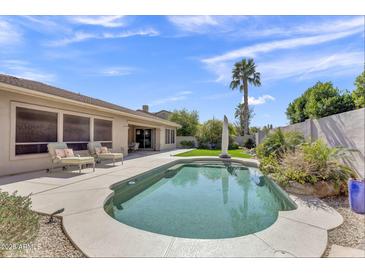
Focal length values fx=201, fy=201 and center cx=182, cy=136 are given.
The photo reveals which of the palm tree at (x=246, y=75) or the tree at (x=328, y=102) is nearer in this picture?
the tree at (x=328, y=102)

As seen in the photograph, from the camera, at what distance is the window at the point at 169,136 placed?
2467 centimetres

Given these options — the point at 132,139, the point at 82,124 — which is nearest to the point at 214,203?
the point at 82,124

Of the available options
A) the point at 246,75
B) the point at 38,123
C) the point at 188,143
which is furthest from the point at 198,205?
the point at 246,75

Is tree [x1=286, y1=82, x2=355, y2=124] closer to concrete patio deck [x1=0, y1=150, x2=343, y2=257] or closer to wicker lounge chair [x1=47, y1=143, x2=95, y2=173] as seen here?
concrete patio deck [x1=0, y1=150, x2=343, y2=257]

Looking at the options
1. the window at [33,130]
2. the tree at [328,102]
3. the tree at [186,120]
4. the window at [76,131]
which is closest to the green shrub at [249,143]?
the tree at [328,102]

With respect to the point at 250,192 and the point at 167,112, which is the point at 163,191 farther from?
the point at 167,112

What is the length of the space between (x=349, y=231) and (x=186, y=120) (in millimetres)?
29871

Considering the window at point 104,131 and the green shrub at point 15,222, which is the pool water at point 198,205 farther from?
the window at point 104,131

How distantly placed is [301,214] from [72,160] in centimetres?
812

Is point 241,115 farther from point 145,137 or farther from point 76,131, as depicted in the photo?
point 76,131

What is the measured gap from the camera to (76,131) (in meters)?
10.9

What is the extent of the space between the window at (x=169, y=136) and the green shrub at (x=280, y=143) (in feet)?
47.6

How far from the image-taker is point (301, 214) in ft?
13.5

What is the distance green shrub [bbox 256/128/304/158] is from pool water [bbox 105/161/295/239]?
211cm
